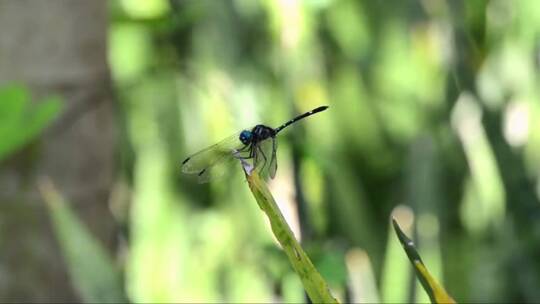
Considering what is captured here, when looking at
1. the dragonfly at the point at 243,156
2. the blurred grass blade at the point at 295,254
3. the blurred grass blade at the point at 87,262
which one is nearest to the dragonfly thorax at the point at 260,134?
the dragonfly at the point at 243,156

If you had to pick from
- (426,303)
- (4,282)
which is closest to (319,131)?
(426,303)

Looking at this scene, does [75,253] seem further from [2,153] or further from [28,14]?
[28,14]

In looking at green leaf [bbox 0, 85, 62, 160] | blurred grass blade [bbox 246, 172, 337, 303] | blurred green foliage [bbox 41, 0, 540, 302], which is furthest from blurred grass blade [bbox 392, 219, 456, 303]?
blurred green foliage [bbox 41, 0, 540, 302]

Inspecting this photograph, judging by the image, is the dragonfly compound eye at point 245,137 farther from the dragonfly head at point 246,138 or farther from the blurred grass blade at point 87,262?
the blurred grass blade at point 87,262

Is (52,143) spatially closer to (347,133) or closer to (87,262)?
(87,262)

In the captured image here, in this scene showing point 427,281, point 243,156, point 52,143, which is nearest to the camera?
point 427,281

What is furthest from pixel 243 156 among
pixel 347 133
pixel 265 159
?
pixel 347 133
